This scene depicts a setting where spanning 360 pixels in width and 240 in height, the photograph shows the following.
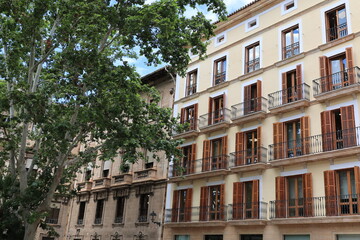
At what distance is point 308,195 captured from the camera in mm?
17234

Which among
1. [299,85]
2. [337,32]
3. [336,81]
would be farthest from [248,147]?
[337,32]

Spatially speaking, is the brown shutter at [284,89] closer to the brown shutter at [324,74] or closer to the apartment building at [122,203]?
the brown shutter at [324,74]

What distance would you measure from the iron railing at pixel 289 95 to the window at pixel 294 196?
151 inches

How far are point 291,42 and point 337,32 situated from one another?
2627 mm

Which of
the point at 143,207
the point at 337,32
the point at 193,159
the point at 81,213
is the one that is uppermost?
the point at 337,32

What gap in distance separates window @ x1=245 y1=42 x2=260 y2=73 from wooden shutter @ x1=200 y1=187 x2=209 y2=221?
295 inches

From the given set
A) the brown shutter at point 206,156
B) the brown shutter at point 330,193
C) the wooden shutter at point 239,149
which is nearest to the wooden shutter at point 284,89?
the wooden shutter at point 239,149

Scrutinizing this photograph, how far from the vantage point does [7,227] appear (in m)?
15.3

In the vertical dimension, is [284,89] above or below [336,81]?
above

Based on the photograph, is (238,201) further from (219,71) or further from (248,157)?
(219,71)

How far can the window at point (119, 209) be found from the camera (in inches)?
1087

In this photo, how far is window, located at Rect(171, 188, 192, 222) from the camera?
22766 millimetres

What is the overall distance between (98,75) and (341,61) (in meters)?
11.5

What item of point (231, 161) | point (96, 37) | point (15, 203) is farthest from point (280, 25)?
point (15, 203)
